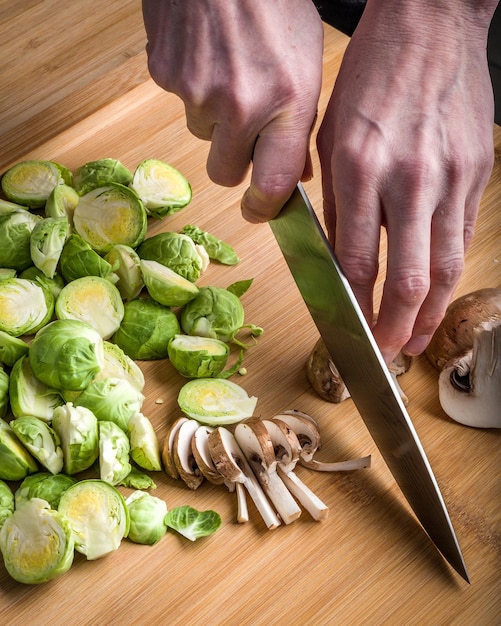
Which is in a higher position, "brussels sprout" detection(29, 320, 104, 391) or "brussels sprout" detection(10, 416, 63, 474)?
"brussels sprout" detection(29, 320, 104, 391)

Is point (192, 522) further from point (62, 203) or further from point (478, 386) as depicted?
point (62, 203)

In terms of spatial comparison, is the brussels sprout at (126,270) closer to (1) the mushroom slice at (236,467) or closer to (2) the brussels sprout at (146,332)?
(2) the brussels sprout at (146,332)

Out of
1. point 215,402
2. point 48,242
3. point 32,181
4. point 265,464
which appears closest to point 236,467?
point 265,464

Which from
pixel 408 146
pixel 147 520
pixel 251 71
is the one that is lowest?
pixel 147 520

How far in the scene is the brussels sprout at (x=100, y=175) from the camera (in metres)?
2.28

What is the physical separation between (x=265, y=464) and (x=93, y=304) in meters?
0.62

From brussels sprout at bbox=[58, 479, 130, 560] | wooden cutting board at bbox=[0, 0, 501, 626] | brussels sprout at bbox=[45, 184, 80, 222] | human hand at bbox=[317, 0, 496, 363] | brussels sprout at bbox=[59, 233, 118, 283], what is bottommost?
wooden cutting board at bbox=[0, 0, 501, 626]

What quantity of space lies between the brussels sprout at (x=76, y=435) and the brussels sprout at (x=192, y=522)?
0.78ft

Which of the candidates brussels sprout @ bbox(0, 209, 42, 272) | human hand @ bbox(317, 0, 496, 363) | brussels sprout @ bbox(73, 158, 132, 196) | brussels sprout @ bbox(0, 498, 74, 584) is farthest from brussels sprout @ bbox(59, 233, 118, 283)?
human hand @ bbox(317, 0, 496, 363)

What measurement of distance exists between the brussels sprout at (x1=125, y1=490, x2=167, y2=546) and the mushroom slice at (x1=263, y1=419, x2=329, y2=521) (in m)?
0.28

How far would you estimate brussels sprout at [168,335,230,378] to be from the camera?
6.51 ft

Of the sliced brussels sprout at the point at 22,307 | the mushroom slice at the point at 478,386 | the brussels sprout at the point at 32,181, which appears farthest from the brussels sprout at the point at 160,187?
the mushroom slice at the point at 478,386

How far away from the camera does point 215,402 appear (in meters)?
1.95

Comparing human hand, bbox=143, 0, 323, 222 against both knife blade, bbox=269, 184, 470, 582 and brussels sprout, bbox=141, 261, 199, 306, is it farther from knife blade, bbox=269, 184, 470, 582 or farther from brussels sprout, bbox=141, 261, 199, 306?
brussels sprout, bbox=141, 261, 199, 306
